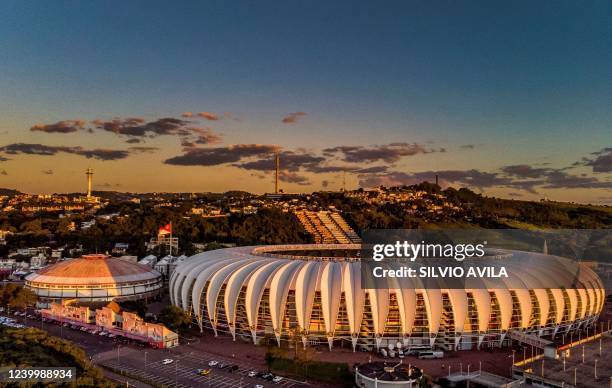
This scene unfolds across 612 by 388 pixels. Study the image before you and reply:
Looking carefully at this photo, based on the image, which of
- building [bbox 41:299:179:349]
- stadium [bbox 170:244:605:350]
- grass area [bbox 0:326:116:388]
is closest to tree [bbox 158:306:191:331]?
building [bbox 41:299:179:349]

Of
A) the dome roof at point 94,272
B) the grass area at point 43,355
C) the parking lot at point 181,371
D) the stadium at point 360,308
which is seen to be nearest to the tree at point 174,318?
the stadium at point 360,308

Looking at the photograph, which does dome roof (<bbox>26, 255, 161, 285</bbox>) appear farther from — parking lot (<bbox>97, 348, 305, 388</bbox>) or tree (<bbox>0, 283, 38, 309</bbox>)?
parking lot (<bbox>97, 348, 305, 388</bbox>)

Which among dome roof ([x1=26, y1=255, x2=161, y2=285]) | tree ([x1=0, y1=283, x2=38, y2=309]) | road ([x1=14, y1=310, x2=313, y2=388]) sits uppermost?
dome roof ([x1=26, y1=255, x2=161, y2=285])

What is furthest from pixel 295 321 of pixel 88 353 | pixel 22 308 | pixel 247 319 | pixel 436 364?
pixel 22 308

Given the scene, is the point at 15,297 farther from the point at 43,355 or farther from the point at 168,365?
the point at 43,355

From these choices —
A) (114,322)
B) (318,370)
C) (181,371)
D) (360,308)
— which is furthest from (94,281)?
(318,370)
